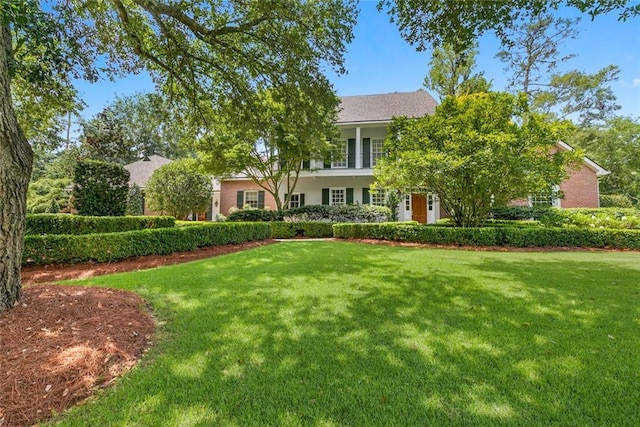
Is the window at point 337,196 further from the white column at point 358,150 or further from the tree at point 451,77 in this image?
the tree at point 451,77

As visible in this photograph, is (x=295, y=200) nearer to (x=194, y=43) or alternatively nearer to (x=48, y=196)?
(x=194, y=43)

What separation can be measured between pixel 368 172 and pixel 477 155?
7.76 metres

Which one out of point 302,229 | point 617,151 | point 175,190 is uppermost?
point 617,151

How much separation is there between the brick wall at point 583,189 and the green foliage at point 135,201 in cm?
2750

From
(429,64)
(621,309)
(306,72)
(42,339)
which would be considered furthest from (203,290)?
(429,64)

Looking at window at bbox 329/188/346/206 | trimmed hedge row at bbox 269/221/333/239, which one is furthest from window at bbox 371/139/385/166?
trimmed hedge row at bbox 269/221/333/239

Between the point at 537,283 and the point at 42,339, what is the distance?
22.7ft

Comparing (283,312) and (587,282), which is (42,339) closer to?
(283,312)

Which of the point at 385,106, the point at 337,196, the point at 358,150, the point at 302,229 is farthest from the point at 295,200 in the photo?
the point at 385,106

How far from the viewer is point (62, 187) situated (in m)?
20.4

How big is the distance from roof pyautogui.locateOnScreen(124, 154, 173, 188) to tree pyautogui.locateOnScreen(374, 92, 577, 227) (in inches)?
752

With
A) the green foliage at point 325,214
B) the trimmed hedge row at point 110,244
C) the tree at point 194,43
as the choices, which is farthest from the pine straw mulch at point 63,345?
the green foliage at point 325,214

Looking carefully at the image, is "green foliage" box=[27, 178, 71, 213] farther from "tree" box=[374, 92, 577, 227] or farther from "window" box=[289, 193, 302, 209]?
"tree" box=[374, 92, 577, 227]

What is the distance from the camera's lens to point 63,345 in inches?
108
